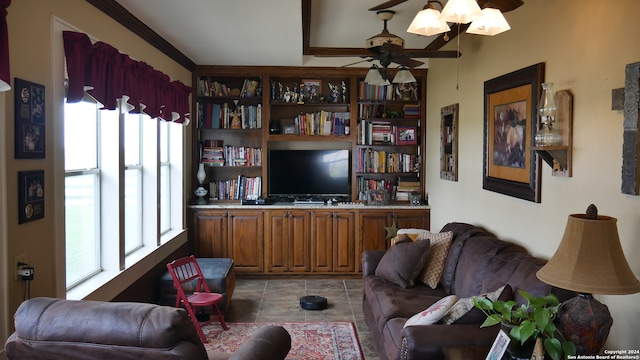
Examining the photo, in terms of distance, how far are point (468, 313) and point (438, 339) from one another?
24 cm

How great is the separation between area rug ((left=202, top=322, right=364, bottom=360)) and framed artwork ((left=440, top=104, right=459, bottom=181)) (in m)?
1.82

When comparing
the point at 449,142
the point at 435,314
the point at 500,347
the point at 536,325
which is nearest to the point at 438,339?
the point at 435,314

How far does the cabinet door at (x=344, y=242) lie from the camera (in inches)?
229

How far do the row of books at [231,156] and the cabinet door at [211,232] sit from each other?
2.17 ft

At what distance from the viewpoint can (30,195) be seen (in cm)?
255

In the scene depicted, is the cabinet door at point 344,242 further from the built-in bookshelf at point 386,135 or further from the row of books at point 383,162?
the row of books at point 383,162

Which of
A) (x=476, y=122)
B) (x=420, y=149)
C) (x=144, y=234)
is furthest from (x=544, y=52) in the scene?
(x=144, y=234)

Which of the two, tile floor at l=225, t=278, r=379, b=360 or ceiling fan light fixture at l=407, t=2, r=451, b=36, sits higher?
ceiling fan light fixture at l=407, t=2, r=451, b=36

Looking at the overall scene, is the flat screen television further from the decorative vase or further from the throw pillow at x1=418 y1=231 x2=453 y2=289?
the decorative vase

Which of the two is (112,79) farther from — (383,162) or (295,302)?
(383,162)

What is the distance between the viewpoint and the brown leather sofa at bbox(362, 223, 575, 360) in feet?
8.00

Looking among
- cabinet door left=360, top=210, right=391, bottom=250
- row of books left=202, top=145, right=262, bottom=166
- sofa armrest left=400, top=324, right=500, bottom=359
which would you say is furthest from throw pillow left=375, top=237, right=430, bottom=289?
row of books left=202, top=145, right=262, bottom=166

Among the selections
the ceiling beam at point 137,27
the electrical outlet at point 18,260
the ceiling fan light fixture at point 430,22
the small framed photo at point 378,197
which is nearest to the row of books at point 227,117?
the ceiling beam at point 137,27

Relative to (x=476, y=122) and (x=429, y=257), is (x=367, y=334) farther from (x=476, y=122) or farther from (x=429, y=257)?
(x=476, y=122)
